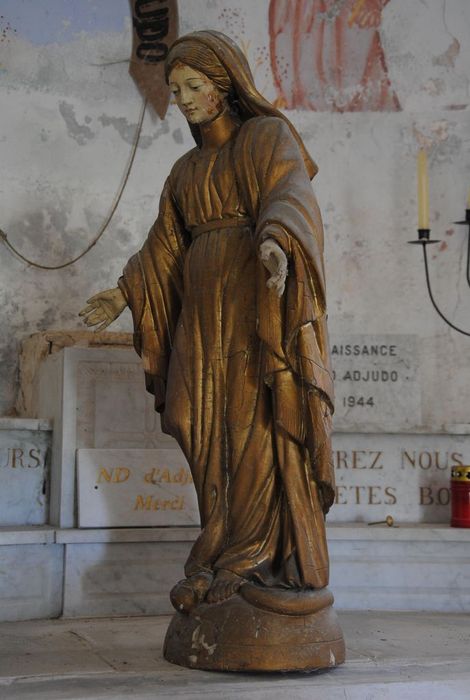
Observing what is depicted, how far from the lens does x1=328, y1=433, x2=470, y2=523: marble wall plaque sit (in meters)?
4.70

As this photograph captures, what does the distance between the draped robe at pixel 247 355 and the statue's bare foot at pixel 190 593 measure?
7cm

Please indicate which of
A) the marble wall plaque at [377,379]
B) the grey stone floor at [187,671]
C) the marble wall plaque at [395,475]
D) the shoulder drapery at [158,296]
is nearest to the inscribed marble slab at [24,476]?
the grey stone floor at [187,671]

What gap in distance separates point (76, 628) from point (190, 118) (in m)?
1.84

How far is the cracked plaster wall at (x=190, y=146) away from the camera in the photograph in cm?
Result: 525

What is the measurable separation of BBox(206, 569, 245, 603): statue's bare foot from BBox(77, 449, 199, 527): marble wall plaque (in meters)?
1.24

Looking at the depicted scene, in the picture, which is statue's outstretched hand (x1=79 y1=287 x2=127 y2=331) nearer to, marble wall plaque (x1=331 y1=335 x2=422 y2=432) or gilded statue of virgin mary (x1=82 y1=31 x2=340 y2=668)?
gilded statue of virgin mary (x1=82 y1=31 x2=340 y2=668)

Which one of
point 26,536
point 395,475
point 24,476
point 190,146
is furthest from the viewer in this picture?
point 190,146

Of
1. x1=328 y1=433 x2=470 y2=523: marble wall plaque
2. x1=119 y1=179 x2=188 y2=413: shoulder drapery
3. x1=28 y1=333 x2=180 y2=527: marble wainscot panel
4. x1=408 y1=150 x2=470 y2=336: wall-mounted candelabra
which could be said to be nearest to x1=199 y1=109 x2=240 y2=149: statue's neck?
x1=119 y1=179 x2=188 y2=413: shoulder drapery

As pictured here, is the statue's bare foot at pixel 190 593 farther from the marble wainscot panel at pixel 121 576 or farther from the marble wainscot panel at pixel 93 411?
the marble wainscot panel at pixel 93 411

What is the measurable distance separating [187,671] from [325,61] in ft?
12.9

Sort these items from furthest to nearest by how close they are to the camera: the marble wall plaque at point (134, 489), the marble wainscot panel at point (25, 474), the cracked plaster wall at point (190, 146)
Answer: the cracked plaster wall at point (190, 146) < the marble wainscot panel at point (25, 474) < the marble wall plaque at point (134, 489)

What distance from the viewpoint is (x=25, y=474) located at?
171 inches

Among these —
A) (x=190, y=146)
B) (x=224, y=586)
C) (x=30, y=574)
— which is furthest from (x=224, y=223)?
(x=190, y=146)

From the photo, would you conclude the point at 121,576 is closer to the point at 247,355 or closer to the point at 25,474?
the point at 25,474
